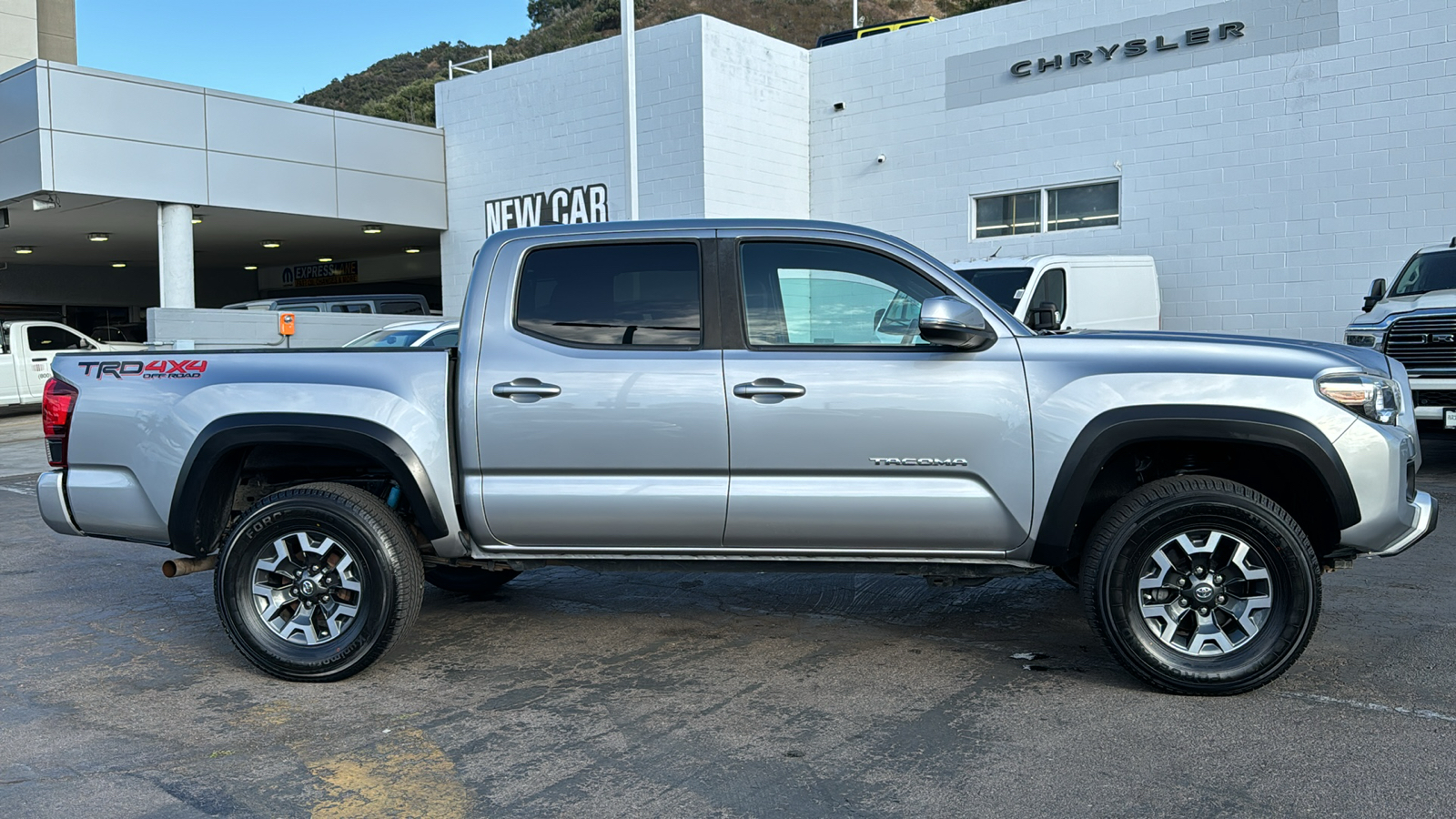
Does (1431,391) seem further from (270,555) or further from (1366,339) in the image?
(270,555)

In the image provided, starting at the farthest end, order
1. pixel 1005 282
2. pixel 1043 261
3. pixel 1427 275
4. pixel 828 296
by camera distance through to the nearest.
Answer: pixel 1043 261 < pixel 1005 282 < pixel 1427 275 < pixel 828 296

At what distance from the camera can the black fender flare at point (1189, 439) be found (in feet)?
15.0

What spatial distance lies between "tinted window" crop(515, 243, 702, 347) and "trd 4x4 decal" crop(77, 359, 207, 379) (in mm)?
1486

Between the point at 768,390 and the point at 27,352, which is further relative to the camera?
the point at 27,352

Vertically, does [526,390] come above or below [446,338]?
below

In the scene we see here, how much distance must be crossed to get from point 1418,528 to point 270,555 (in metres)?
4.85

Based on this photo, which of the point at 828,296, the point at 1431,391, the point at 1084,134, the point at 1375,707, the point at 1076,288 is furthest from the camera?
the point at 1084,134

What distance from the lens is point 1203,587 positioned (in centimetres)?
469

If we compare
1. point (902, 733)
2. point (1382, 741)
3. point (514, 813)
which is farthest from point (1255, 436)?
point (514, 813)

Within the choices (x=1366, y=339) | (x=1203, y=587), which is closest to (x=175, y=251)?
(x=1366, y=339)

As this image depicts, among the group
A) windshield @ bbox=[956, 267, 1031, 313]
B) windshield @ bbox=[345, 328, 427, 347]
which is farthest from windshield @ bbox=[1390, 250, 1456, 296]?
windshield @ bbox=[345, 328, 427, 347]

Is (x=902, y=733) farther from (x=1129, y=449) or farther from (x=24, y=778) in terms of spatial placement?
(x=24, y=778)

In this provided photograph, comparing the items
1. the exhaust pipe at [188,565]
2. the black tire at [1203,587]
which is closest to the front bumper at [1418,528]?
the black tire at [1203,587]

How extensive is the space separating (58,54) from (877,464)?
49.1 metres
